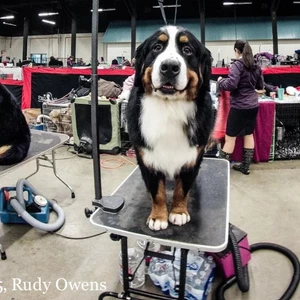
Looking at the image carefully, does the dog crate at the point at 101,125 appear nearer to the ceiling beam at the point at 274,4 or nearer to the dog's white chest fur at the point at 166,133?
the dog's white chest fur at the point at 166,133

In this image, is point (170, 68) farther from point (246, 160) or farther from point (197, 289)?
point (246, 160)

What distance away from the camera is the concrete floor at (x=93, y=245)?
183 cm

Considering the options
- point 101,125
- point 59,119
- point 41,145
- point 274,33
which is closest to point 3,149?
point 41,145

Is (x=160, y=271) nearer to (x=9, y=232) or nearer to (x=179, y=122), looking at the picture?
Answer: (x=179, y=122)

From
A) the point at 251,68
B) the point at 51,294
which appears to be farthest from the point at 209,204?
the point at 251,68

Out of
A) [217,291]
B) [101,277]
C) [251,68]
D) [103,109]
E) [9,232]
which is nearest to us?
[217,291]

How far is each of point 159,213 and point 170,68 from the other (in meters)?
0.62

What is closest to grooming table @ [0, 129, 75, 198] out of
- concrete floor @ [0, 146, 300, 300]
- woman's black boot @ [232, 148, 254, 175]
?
concrete floor @ [0, 146, 300, 300]

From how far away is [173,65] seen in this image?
45.2 inches

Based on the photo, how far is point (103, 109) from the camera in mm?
4355

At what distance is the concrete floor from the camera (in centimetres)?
183

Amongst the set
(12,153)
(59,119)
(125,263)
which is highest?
(59,119)

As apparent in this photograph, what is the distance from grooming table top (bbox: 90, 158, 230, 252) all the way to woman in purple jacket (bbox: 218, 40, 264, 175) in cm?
175

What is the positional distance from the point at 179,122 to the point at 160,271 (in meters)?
0.98
